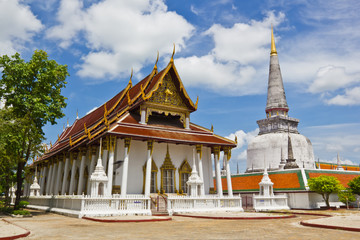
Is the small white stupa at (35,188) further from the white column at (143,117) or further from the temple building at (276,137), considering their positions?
the temple building at (276,137)

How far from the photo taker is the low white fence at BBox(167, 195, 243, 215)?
17794 millimetres

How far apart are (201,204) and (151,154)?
4175 mm

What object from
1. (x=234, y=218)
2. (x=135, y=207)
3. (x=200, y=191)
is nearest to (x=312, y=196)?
(x=200, y=191)

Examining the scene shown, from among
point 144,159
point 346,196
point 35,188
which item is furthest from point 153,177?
point 346,196

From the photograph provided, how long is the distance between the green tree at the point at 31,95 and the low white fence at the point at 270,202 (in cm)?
1412

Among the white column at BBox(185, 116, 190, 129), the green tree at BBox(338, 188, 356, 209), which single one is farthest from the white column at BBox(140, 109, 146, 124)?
the green tree at BBox(338, 188, 356, 209)

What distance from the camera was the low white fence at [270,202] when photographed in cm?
2163

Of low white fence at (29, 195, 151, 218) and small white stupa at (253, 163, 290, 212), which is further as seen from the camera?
small white stupa at (253, 163, 290, 212)

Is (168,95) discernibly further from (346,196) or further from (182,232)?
(346,196)

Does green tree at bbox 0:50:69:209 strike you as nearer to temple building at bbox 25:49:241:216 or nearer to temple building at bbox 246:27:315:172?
temple building at bbox 25:49:241:216

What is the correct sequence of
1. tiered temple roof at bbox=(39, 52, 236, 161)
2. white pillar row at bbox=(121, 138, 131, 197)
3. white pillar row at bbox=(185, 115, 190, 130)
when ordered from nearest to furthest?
white pillar row at bbox=(121, 138, 131, 197) < tiered temple roof at bbox=(39, 52, 236, 161) < white pillar row at bbox=(185, 115, 190, 130)

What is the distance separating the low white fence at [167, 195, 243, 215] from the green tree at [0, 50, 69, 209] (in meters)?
9.02

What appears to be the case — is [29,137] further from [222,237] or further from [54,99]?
[222,237]

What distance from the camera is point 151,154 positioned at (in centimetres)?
1936
